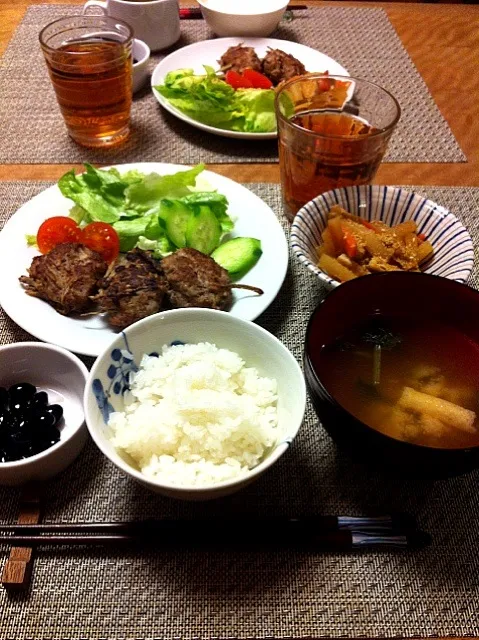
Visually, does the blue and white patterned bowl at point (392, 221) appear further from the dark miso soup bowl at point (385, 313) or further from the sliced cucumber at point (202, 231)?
the sliced cucumber at point (202, 231)

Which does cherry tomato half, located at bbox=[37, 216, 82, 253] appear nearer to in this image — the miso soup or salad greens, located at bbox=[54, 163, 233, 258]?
salad greens, located at bbox=[54, 163, 233, 258]

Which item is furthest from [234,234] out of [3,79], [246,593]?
[3,79]

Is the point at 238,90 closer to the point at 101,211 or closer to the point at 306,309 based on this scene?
the point at 101,211

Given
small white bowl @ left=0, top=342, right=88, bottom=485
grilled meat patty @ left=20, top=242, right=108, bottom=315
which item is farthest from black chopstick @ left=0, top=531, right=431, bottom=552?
grilled meat patty @ left=20, top=242, right=108, bottom=315

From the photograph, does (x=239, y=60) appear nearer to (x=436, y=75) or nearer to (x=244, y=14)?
(x=244, y=14)

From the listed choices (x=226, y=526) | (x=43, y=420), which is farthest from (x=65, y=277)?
(x=226, y=526)

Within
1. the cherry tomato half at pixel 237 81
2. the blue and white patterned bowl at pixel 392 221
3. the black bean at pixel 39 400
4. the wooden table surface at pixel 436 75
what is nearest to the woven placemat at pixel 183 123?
the wooden table surface at pixel 436 75
